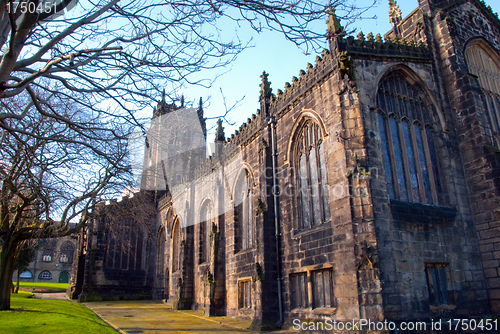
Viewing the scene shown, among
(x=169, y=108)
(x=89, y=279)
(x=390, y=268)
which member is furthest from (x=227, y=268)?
(x=89, y=279)

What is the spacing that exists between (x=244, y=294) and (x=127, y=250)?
16960mm

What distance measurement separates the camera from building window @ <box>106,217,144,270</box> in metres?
30.7

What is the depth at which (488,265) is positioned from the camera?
11641 millimetres

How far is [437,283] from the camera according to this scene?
10.9 m

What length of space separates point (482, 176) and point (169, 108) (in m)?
10.6

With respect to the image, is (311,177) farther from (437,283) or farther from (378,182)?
(437,283)

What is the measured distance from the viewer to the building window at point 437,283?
10695 mm

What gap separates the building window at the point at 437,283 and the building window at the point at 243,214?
790 centimetres

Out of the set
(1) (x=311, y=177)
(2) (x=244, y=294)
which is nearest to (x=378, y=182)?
(1) (x=311, y=177)

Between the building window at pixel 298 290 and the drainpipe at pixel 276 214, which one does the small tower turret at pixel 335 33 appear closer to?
the drainpipe at pixel 276 214

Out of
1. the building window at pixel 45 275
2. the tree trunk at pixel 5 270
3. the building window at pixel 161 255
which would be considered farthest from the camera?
the building window at pixel 45 275

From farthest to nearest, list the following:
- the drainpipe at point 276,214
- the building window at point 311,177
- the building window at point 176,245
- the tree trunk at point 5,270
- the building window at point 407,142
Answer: the building window at point 176,245 → the tree trunk at point 5,270 → the drainpipe at point 276,214 → the building window at point 311,177 → the building window at point 407,142

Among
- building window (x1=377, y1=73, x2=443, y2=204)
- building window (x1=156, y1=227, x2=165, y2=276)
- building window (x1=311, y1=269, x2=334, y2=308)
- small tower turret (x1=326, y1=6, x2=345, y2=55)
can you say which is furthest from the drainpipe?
building window (x1=156, y1=227, x2=165, y2=276)

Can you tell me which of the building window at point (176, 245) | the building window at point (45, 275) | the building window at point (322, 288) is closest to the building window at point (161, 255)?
the building window at point (176, 245)
